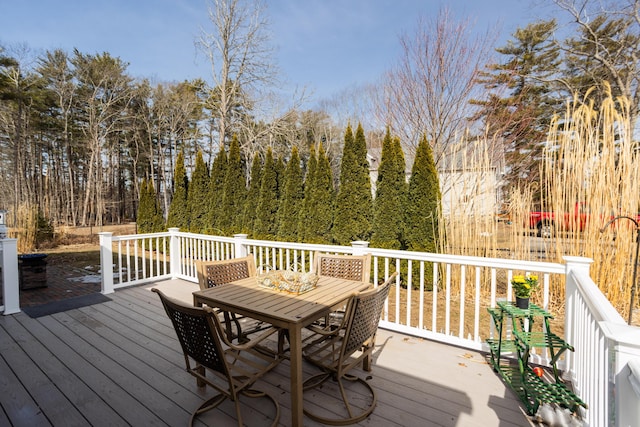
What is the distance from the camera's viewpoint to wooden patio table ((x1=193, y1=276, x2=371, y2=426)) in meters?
1.83

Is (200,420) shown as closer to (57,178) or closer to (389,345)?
(389,345)

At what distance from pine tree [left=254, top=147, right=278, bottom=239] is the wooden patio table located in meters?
4.50

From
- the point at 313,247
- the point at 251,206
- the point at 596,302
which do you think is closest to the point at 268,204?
the point at 251,206

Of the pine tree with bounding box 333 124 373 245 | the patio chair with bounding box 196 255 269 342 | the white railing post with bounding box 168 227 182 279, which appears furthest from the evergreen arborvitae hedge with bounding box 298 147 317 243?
the patio chair with bounding box 196 255 269 342

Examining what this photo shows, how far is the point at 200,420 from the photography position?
1.95m

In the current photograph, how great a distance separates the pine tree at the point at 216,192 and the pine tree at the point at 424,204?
5218 mm

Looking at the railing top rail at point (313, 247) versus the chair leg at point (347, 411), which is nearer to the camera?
the chair leg at point (347, 411)

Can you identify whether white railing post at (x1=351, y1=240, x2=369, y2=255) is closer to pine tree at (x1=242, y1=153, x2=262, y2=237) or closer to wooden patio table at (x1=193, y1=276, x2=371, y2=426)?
wooden patio table at (x1=193, y1=276, x2=371, y2=426)

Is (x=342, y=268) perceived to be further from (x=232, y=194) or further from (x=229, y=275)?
(x=232, y=194)

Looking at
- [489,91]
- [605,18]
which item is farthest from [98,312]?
[605,18]

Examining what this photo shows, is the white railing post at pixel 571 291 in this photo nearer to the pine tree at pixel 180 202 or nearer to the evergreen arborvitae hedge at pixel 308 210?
the evergreen arborvitae hedge at pixel 308 210

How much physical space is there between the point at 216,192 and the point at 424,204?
5.68 m

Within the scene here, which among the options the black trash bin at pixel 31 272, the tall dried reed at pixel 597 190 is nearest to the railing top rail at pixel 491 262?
the tall dried reed at pixel 597 190

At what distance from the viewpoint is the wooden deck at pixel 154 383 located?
1.99 m
